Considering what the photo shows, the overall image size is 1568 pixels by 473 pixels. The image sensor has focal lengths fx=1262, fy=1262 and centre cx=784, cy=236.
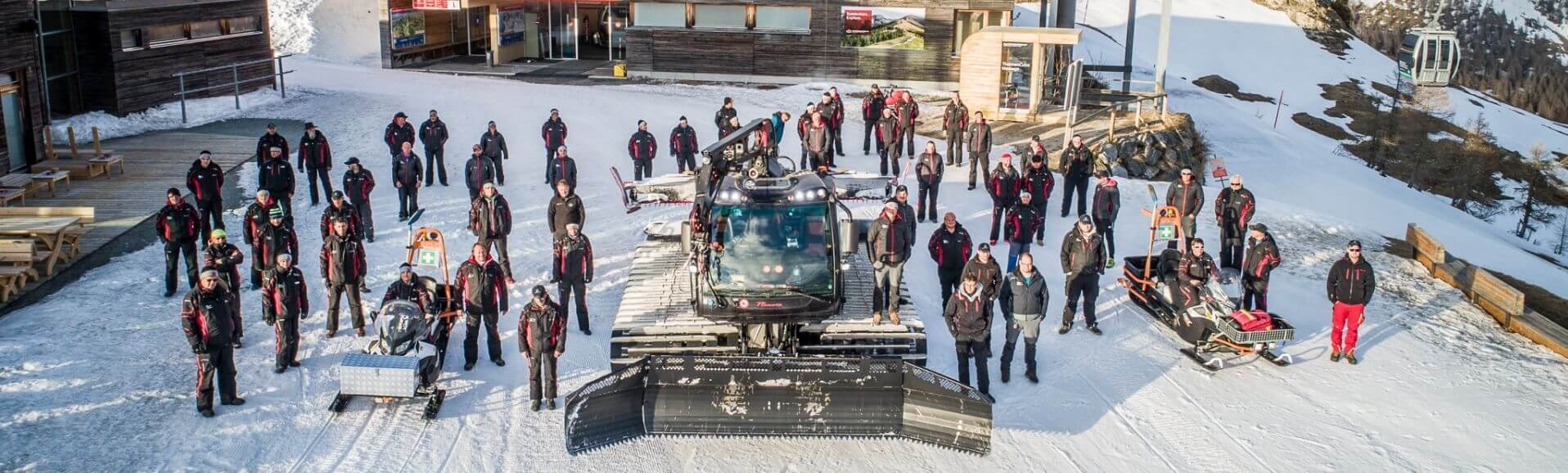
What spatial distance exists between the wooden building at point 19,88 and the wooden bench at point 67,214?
490 cm

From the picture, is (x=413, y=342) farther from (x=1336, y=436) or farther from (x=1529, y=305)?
(x=1529, y=305)

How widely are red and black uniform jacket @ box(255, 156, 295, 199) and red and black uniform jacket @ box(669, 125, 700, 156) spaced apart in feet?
20.4

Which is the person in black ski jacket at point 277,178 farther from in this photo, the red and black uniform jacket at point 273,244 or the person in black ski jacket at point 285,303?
the person in black ski jacket at point 285,303

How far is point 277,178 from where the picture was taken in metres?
16.6

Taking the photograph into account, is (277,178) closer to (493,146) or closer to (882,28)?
(493,146)

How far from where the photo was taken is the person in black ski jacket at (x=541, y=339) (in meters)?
11.5

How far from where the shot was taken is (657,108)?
2711cm

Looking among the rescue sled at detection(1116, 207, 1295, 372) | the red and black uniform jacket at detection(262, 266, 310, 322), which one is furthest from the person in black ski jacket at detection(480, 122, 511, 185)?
the rescue sled at detection(1116, 207, 1295, 372)

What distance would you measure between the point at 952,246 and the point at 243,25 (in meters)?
21.3

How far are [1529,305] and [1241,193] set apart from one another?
6071mm

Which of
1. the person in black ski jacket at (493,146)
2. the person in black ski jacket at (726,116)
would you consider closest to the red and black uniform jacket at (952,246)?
the person in black ski jacket at (726,116)

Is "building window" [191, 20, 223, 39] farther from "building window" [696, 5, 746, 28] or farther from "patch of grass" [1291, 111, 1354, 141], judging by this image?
"patch of grass" [1291, 111, 1354, 141]

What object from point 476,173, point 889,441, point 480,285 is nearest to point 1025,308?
point 889,441

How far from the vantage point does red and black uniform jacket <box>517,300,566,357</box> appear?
37.8 ft
